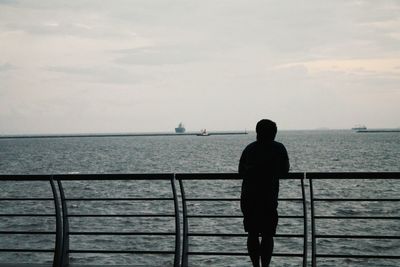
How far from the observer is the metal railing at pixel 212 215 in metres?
5.41

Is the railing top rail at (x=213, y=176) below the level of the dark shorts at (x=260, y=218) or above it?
above

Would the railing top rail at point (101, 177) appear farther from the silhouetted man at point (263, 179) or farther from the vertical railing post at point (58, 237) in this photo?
the silhouetted man at point (263, 179)

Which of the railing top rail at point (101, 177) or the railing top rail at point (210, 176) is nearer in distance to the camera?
the railing top rail at point (210, 176)

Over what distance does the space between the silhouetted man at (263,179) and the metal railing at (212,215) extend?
161mm

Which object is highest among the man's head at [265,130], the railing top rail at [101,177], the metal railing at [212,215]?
the man's head at [265,130]

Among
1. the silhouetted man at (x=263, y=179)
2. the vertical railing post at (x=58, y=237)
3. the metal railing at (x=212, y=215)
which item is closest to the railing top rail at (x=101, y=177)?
the metal railing at (x=212, y=215)

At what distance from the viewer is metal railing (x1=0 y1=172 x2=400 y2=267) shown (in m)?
5.41

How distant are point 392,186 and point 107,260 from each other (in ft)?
103

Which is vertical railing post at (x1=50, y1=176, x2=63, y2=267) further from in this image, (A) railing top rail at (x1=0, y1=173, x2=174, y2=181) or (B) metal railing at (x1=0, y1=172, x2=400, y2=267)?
(A) railing top rail at (x1=0, y1=173, x2=174, y2=181)

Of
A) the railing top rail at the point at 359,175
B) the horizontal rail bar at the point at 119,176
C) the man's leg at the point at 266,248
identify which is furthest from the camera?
the horizontal rail bar at the point at 119,176

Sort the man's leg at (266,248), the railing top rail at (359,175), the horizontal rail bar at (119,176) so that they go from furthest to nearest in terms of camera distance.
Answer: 1. the horizontal rail bar at (119,176)
2. the man's leg at (266,248)
3. the railing top rail at (359,175)

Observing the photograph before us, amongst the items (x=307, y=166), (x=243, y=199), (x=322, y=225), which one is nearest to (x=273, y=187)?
(x=243, y=199)

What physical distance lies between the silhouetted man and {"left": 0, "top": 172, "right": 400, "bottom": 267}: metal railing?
0.16m

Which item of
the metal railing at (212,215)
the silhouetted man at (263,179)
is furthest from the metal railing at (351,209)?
the silhouetted man at (263,179)
